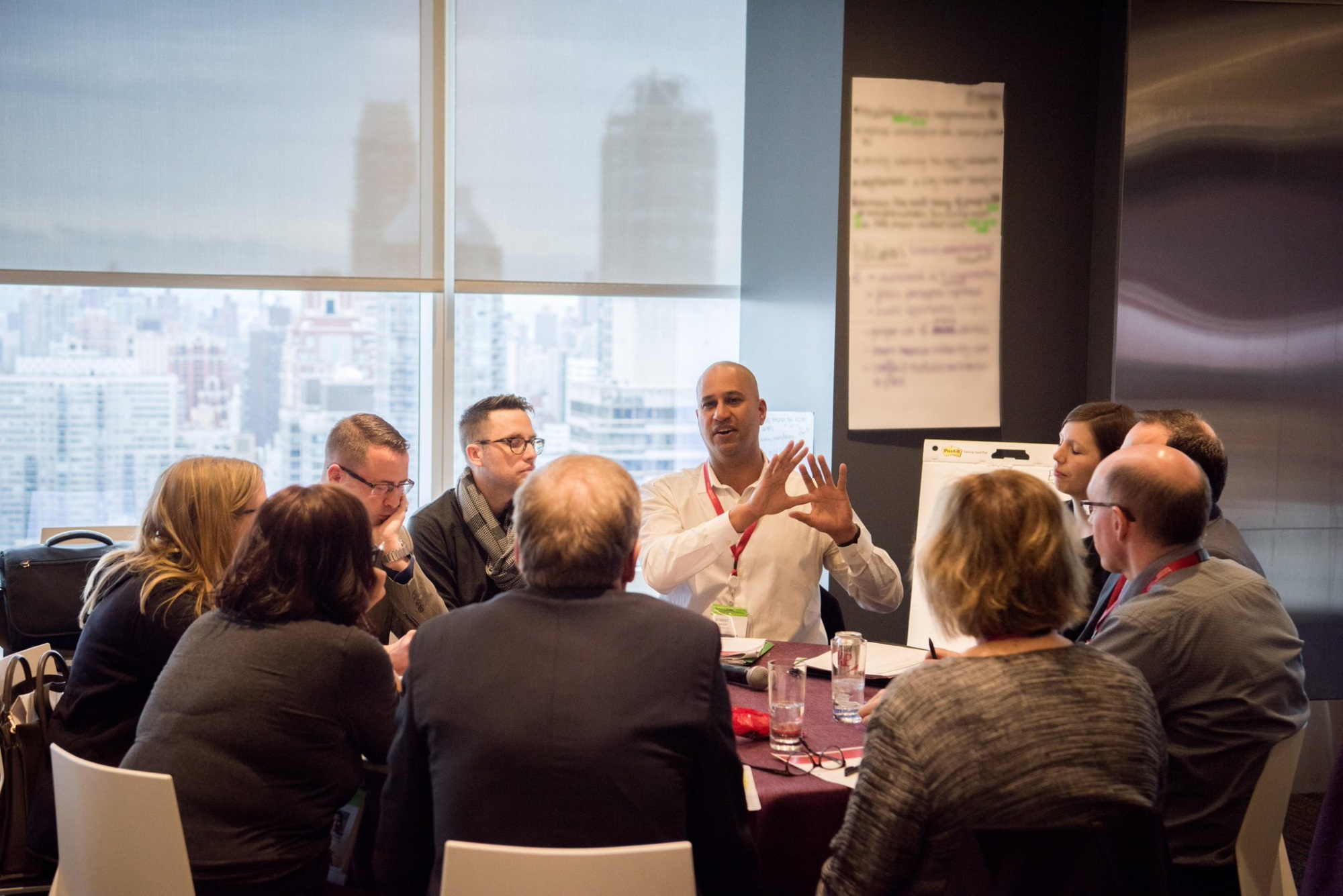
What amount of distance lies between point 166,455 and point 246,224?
3.44ft

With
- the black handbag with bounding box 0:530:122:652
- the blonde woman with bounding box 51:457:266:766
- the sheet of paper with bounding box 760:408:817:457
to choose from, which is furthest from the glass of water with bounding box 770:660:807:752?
the black handbag with bounding box 0:530:122:652

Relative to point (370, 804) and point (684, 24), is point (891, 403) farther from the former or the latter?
point (370, 804)

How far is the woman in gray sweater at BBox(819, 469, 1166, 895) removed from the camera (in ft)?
5.01

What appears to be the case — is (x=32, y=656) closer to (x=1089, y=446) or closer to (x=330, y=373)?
(x=330, y=373)

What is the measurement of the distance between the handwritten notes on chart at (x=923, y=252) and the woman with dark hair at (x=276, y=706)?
2723mm

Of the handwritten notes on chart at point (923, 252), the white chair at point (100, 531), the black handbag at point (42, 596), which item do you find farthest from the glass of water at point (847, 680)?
the white chair at point (100, 531)

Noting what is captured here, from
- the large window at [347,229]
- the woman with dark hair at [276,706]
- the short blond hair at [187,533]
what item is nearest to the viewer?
the woman with dark hair at [276,706]

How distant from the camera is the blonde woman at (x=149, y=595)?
7.30 feet

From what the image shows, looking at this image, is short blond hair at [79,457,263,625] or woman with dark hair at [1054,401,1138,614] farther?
woman with dark hair at [1054,401,1138,614]

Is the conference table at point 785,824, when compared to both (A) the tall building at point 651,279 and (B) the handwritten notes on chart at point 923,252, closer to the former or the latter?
(B) the handwritten notes on chart at point 923,252

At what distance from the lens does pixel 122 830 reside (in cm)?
180

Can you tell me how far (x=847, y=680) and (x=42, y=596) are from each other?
281 centimetres

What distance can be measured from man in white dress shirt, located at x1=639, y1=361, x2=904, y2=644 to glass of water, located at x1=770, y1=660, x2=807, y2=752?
965mm

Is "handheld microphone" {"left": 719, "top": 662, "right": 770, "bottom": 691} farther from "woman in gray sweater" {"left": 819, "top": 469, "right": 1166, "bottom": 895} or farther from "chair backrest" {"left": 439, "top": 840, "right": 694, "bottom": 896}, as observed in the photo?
"chair backrest" {"left": 439, "top": 840, "right": 694, "bottom": 896}
